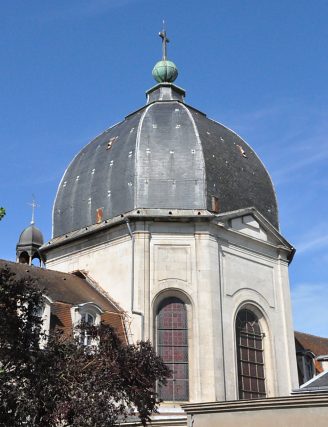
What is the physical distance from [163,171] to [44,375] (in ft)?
53.8

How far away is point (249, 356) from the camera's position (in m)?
26.8

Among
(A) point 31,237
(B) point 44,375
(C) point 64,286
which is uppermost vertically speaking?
(A) point 31,237

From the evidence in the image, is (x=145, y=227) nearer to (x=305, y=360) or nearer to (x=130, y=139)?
(x=130, y=139)

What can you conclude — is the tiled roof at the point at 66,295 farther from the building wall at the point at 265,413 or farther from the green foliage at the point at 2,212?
the green foliage at the point at 2,212

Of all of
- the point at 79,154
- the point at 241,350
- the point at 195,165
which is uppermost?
the point at 79,154

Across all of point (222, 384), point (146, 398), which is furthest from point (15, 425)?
point (222, 384)

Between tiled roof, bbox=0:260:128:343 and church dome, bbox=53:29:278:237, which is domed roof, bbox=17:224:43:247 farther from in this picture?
tiled roof, bbox=0:260:128:343

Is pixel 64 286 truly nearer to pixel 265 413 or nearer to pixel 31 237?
pixel 265 413

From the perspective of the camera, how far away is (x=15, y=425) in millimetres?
12320

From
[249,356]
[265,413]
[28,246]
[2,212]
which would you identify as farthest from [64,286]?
[28,246]

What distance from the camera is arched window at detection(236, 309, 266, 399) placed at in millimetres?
26016

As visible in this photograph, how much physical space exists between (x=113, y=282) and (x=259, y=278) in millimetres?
6627

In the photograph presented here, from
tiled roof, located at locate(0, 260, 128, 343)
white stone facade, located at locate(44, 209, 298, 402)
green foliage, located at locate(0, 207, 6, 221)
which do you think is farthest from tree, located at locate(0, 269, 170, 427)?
white stone facade, located at locate(44, 209, 298, 402)

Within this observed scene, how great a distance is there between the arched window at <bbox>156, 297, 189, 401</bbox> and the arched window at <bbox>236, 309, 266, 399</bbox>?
2.40m
